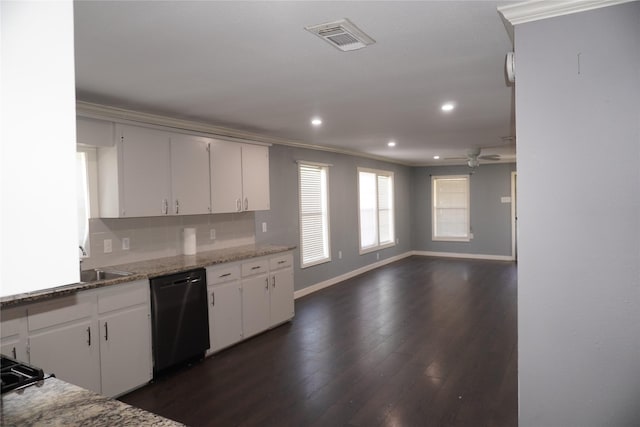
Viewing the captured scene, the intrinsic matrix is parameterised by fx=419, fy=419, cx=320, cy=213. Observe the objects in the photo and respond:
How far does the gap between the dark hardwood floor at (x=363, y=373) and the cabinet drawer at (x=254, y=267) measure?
0.72m

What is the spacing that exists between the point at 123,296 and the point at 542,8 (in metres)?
3.28

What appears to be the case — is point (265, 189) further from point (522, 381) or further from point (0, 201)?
point (0, 201)

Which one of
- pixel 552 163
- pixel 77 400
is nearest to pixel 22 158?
pixel 77 400

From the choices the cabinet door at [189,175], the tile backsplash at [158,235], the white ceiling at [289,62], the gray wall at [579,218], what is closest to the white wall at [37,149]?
the white ceiling at [289,62]

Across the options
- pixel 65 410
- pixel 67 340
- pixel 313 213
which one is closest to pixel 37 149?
pixel 65 410

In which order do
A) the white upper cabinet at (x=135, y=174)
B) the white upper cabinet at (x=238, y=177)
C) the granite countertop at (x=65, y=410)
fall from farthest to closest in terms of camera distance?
1. the white upper cabinet at (x=238, y=177)
2. the white upper cabinet at (x=135, y=174)
3. the granite countertop at (x=65, y=410)

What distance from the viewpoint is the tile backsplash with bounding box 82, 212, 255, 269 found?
12.5 ft

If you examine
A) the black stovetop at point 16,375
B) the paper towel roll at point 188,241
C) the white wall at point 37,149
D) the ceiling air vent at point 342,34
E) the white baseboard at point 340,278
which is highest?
the ceiling air vent at point 342,34

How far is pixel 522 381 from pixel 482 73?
208 cm

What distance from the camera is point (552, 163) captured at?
1931 millimetres

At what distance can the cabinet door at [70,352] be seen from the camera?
278 centimetres

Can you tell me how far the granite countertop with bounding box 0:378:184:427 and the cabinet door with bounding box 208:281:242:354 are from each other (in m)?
2.64

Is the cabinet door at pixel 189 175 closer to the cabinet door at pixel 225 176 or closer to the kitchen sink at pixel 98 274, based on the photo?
the cabinet door at pixel 225 176

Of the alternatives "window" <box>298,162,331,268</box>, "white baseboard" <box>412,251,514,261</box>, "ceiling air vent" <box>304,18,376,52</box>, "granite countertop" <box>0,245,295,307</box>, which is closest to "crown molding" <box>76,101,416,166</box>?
"window" <box>298,162,331,268</box>
